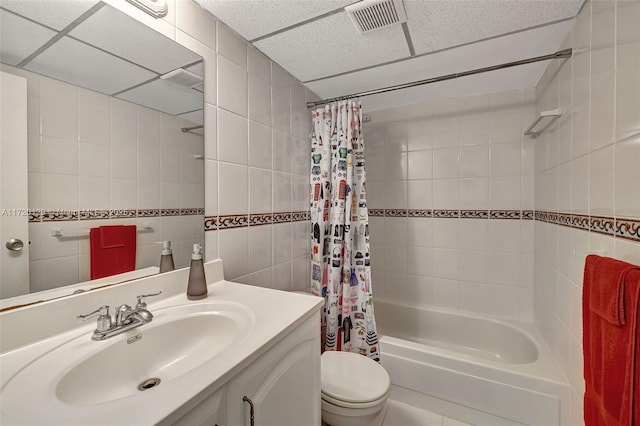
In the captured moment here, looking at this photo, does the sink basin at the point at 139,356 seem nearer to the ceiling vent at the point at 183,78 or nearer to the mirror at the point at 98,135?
the mirror at the point at 98,135

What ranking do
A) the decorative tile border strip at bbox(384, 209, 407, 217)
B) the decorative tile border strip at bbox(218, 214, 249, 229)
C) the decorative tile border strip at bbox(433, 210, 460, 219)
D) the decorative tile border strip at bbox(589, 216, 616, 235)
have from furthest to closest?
the decorative tile border strip at bbox(384, 209, 407, 217) → the decorative tile border strip at bbox(433, 210, 460, 219) → the decorative tile border strip at bbox(218, 214, 249, 229) → the decorative tile border strip at bbox(589, 216, 616, 235)

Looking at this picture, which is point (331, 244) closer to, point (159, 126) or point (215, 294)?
point (215, 294)

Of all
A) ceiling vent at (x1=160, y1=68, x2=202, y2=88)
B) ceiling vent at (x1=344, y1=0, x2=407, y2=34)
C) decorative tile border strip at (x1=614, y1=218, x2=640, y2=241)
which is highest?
ceiling vent at (x1=344, y1=0, x2=407, y2=34)

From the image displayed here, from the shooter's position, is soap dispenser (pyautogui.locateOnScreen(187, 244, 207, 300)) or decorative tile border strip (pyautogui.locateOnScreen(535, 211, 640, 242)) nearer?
decorative tile border strip (pyautogui.locateOnScreen(535, 211, 640, 242))

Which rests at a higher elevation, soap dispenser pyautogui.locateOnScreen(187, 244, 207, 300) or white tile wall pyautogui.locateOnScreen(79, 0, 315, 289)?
white tile wall pyautogui.locateOnScreen(79, 0, 315, 289)

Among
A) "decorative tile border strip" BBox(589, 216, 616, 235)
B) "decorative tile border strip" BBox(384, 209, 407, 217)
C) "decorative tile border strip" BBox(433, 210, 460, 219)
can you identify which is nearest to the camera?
"decorative tile border strip" BBox(589, 216, 616, 235)

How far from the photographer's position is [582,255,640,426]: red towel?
63cm

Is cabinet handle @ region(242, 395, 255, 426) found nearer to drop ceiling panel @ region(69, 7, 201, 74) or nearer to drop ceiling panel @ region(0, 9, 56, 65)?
drop ceiling panel @ region(0, 9, 56, 65)

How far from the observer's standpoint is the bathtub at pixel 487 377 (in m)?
1.28

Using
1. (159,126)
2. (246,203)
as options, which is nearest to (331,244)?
(246,203)

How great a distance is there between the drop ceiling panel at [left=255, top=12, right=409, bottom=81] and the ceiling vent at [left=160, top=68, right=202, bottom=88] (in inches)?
18.2

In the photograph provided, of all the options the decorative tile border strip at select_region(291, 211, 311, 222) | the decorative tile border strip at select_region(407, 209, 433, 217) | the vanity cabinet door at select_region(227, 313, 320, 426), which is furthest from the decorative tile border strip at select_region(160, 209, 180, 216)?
the decorative tile border strip at select_region(407, 209, 433, 217)

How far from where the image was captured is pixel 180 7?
1054mm

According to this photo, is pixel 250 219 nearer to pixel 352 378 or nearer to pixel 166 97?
pixel 166 97
